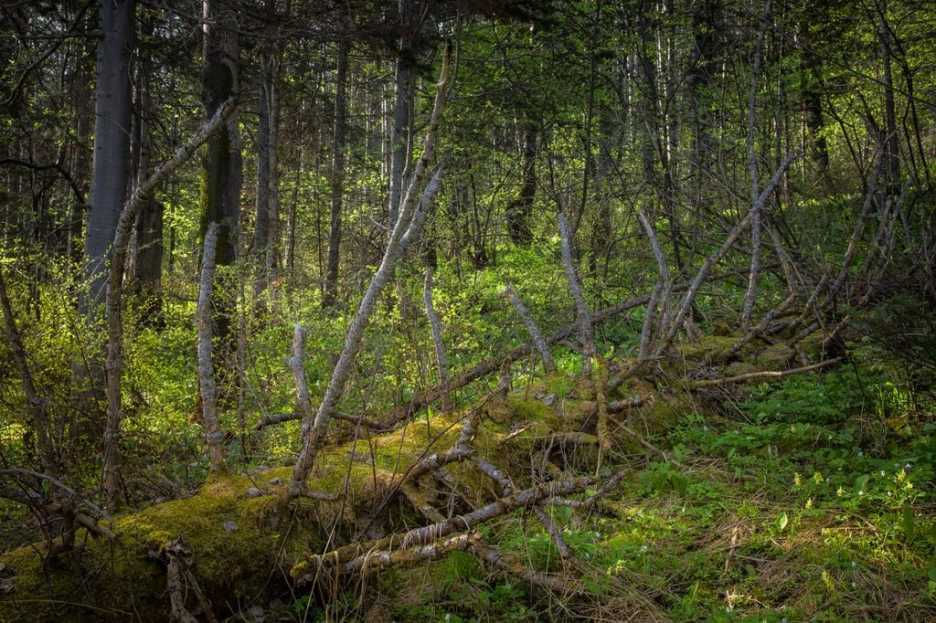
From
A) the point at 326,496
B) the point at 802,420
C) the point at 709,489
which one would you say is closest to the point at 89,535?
the point at 326,496

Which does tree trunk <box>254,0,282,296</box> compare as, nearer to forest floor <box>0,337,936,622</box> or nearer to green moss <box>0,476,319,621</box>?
forest floor <box>0,337,936,622</box>

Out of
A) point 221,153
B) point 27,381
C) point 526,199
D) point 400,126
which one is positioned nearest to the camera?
point 27,381

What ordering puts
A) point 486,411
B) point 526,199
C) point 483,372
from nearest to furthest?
point 486,411, point 483,372, point 526,199

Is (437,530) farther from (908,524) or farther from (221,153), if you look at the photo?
(221,153)

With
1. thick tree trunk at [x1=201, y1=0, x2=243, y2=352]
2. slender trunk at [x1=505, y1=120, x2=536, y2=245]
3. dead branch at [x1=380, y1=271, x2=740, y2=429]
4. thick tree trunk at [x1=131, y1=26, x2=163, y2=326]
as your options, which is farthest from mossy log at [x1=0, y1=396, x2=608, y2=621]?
thick tree trunk at [x1=131, y1=26, x2=163, y2=326]

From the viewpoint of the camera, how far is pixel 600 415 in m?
4.11

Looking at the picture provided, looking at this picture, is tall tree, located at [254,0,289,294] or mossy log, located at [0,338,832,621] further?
tall tree, located at [254,0,289,294]

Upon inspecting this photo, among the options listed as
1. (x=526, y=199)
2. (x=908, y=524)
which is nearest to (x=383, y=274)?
(x=908, y=524)

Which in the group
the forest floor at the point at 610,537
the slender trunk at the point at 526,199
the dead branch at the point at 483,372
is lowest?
the forest floor at the point at 610,537

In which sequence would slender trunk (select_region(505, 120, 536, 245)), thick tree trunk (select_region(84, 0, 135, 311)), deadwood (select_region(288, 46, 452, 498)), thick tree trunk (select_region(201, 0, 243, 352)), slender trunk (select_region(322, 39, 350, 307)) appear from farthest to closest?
slender trunk (select_region(322, 39, 350, 307))
slender trunk (select_region(505, 120, 536, 245))
thick tree trunk (select_region(201, 0, 243, 352))
thick tree trunk (select_region(84, 0, 135, 311))
deadwood (select_region(288, 46, 452, 498))

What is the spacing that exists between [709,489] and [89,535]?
2992 mm

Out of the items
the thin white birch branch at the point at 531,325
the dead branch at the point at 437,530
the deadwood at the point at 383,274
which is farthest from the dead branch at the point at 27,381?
the thin white birch branch at the point at 531,325

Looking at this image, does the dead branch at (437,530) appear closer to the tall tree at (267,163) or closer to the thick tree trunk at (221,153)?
the thick tree trunk at (221,153)

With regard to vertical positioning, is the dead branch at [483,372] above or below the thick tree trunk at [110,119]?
below
